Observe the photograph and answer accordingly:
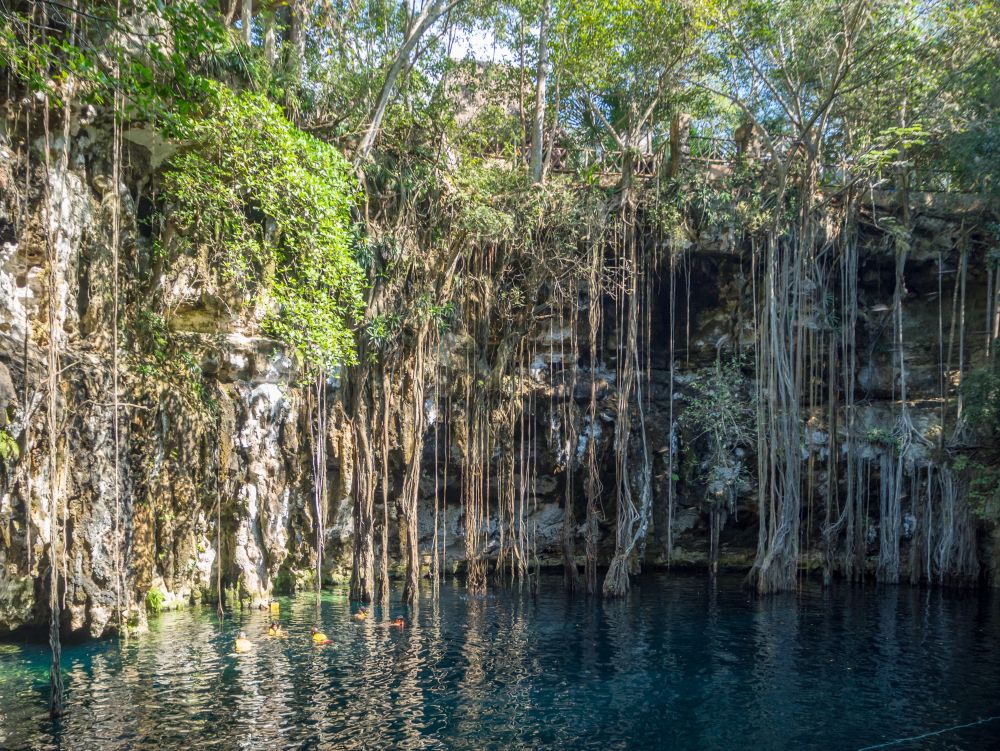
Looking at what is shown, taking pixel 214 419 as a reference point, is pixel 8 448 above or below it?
below

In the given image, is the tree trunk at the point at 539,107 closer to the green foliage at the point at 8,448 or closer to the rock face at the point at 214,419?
the rock face at the point at 214,419

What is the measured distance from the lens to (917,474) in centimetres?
1438

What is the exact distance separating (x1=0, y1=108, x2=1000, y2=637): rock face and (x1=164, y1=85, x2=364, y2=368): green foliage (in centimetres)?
90

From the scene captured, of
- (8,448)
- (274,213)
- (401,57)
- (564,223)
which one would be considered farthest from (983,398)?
(8,448)

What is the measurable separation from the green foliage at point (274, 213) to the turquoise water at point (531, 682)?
3983mm

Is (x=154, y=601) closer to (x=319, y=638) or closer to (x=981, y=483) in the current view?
(x=319, y=638)

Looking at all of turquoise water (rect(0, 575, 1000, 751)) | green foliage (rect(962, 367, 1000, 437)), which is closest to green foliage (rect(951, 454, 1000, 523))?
green foliage (rect(962, 367, 1000, 437))

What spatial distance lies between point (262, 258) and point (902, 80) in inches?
432

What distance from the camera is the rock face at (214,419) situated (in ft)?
28.2

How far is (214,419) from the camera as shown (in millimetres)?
11219

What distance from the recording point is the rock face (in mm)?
8602

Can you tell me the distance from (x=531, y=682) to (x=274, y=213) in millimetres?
6654

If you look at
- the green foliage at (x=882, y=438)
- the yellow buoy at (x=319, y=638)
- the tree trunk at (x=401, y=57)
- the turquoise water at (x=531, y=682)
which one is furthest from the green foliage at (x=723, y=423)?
the yellow buoy at (x=319, y=638)

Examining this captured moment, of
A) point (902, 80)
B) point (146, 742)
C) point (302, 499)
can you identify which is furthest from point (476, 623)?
point (902, 80)
